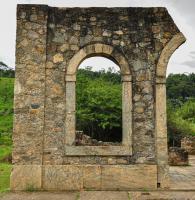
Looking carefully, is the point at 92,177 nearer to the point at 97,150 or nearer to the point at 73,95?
the point at 97,150

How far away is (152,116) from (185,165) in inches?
254

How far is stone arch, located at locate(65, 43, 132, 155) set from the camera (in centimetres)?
812

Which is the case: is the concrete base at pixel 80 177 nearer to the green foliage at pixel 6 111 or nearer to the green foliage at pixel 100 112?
the green foliage at pixel 100 112

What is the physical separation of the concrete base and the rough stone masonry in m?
0.02

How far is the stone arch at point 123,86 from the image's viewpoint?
26.6ft

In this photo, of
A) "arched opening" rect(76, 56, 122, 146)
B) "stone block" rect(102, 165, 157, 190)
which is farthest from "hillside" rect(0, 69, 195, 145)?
"stone block" rect(102, 165, 157, 190)

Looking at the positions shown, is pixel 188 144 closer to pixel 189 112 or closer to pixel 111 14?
pixel 111 14

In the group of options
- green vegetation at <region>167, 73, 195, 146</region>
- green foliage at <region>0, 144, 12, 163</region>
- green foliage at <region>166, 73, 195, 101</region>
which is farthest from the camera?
green foliage at <region>166, 73, 195, 101</region>

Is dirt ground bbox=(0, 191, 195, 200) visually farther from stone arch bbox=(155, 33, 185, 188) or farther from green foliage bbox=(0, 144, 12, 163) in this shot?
green foliage bbox=(0, 144, 12, 163)

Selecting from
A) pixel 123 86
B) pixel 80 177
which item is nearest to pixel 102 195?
pixel 80 177

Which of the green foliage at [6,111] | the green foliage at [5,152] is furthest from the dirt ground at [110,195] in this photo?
the green foliage at [6,111]

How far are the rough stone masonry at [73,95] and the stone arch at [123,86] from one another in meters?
0.02

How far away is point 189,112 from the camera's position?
38.6 m

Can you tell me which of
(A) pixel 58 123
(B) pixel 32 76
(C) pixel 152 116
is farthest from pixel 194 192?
(B) pixel 32 76
